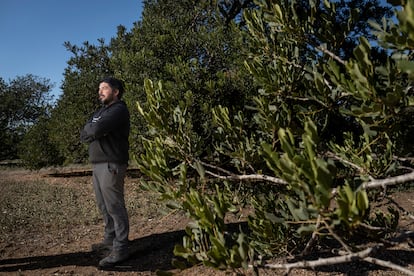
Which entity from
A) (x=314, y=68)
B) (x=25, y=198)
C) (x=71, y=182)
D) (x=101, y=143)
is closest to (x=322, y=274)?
(x=314, y=68)

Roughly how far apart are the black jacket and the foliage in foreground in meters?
1.83

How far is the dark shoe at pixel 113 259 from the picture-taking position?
4207 mm

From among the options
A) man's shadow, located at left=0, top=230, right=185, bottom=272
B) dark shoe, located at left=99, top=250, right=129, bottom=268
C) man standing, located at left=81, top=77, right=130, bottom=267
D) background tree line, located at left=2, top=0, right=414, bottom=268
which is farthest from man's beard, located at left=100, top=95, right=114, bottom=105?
man's shadow, located at left=0, top=230, right=185, bottom=272

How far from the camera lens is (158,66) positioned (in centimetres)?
897

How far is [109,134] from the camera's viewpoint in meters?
4.28

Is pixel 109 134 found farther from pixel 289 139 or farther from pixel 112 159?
pixel 289 139

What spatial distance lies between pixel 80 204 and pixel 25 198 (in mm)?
2088

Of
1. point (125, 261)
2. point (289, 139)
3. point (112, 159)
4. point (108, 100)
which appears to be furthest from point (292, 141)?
point (125, 261)

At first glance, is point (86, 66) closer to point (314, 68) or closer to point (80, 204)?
point (80, 204)

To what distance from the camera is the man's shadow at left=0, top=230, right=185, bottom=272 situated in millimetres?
4324

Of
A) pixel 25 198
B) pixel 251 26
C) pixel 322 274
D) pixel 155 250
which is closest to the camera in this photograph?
pixel 251 26

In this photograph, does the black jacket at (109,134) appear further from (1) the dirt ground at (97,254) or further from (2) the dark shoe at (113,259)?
(1) the dirt ground at (97,254)

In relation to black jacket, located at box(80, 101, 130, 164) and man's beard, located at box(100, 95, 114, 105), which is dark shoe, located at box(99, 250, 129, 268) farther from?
man's beard, located at box(100, 95, 114, 105)

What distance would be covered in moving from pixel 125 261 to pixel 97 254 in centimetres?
66
